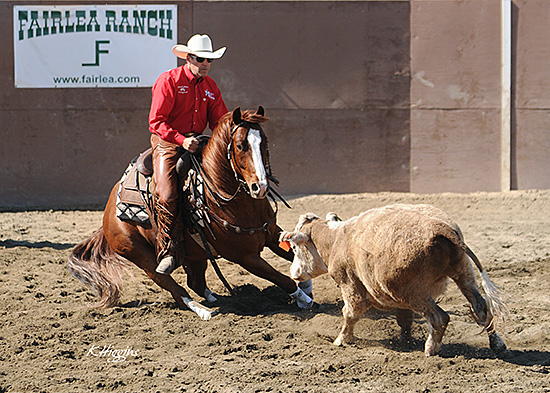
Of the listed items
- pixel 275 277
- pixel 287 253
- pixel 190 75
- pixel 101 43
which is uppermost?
pixel 101 43

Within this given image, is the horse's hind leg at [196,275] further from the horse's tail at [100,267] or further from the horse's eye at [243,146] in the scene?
the horse's eye at [243,146]

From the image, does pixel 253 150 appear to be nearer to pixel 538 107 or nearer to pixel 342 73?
pixel 342 73

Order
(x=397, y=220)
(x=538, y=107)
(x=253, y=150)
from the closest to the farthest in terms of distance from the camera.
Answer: (x=397, y=220)
(x=253, y=150)
(x=538, y=107)

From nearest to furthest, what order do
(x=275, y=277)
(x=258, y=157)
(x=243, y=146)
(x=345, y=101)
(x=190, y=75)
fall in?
(x=258, y=157), (x=243, y=146), (x=275, y=277), (x=190, y=75), (x=345, y=101)

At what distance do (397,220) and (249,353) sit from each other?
4.37 ft

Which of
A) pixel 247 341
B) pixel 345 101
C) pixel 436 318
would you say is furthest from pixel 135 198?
pixel 345 101

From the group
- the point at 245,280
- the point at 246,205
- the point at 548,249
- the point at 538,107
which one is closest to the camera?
the point at 246,205

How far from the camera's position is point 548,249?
7512 mm

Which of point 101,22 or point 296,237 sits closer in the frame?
point 296,237

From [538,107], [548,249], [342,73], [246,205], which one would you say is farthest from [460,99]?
[246,205]

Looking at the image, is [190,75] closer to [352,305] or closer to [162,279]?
[162,279]

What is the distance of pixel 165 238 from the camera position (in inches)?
226

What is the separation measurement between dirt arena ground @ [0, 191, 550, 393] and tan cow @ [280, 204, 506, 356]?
198 mm
